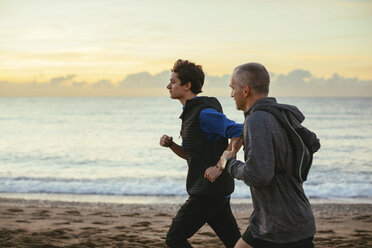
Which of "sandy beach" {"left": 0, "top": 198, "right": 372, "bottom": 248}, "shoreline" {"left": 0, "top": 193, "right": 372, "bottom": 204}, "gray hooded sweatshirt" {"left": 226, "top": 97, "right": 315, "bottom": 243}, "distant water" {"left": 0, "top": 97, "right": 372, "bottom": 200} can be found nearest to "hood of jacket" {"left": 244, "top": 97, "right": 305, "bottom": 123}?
"gray hooded sweatshirt" {"left": 226, "top": 97, "right": 315, "bottom": 243}

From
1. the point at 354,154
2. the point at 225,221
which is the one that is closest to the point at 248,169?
the point at 225,221

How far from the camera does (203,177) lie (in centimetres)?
336

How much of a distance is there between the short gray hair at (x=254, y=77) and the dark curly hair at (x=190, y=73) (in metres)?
1.18

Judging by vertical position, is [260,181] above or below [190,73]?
below

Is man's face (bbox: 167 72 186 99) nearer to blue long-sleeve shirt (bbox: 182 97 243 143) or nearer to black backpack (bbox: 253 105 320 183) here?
blue long-sleeve shirt (bbox: 182 97 243 143)

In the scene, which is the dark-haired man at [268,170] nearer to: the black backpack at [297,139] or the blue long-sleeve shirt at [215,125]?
the black backpack at [297,139]

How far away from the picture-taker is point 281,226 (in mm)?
2373

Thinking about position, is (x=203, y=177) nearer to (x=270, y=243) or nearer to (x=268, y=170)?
(x=270, y=243)

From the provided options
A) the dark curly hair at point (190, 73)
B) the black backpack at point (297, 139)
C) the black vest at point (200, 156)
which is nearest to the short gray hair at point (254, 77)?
the black backpack at point (297, 139)

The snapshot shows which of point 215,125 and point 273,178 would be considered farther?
point 215,125

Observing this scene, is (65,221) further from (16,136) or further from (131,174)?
(16,136)

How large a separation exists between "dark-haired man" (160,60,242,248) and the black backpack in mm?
884

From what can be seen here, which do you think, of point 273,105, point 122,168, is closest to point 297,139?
point 273,105

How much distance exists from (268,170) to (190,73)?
1544 mm
